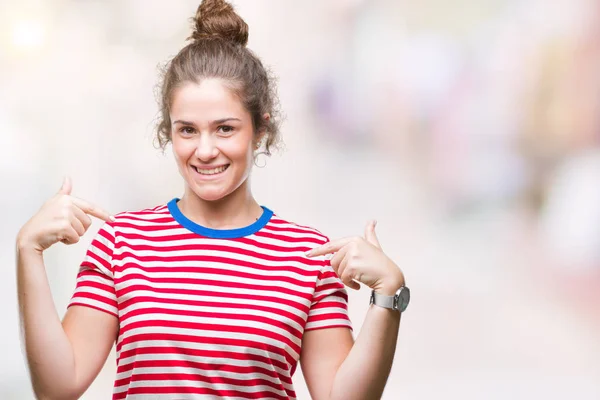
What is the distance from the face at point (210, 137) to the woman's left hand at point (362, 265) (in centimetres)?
20

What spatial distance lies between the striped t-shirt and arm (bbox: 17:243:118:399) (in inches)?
1.3

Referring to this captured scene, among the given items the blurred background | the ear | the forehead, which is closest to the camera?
the forehead

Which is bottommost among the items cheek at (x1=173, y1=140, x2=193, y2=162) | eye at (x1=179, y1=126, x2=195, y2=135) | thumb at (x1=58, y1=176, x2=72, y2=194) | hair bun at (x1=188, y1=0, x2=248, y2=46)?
thumb at (x1=58, y1=176, x2=72, y2=194)

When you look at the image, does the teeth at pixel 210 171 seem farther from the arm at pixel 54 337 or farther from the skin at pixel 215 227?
the arm at pixel 54 337

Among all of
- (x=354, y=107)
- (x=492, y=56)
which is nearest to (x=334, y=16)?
A: (x=354, y=107)

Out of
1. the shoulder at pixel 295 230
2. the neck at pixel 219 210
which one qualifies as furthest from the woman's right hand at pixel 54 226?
the shoulder at pixel 295 230

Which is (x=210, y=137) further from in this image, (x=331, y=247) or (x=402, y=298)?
(x=402, y=298)

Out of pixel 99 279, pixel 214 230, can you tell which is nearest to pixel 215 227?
pixel 214 230

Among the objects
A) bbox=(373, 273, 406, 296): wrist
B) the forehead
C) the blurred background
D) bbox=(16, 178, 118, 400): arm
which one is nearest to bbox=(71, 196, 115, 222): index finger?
bbox=(16, 178, 118, 400): arm

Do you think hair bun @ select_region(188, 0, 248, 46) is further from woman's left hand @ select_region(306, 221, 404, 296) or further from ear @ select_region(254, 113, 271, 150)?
woman's left hand @ select_region(306, 221, 404, 296)

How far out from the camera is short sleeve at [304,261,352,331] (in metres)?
1.62

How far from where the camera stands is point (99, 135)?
267 centimetres

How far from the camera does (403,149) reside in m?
2.78

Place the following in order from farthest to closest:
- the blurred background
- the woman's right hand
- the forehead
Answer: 1. the blurred background
2. the forehead
3. the woman's right hand
